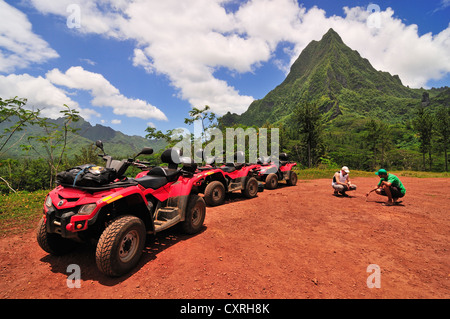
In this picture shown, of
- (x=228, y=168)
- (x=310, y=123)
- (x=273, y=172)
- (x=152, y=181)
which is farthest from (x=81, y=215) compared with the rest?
(x=310, y=123)

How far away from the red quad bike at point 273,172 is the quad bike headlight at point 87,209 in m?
7.68

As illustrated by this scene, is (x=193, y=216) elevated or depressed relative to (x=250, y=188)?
depressed

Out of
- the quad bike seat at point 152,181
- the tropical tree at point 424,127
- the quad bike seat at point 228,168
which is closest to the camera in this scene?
the quad bike seat at point 152,181

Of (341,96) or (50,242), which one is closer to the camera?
(50,242)

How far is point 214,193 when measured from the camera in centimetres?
654

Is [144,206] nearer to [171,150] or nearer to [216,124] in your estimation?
[171,150]

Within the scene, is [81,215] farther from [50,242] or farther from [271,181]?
[271,181]

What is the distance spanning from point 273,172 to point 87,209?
8.75 meters

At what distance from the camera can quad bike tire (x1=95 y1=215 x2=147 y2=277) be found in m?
2.54

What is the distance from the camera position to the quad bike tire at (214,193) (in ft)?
20.9

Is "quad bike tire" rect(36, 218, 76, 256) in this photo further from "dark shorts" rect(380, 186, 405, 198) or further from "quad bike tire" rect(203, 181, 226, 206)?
"dark shorts" rect(380, 186, 405, 198)

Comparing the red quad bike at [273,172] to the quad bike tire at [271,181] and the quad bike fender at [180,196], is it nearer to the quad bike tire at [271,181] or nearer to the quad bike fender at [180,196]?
the quad bike tire at [271,181]

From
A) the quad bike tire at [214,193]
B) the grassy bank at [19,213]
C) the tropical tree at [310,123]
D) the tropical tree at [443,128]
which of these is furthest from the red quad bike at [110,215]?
the tropical tree at [443,128]

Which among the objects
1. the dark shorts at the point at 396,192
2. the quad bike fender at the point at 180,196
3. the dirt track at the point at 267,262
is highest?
the quad bike fender at the point at 180,196
